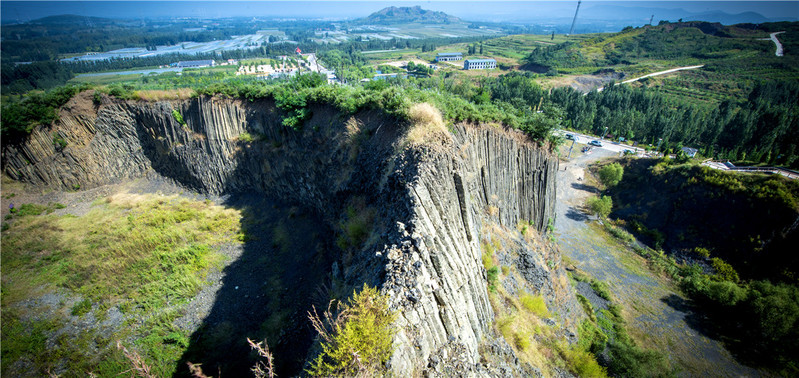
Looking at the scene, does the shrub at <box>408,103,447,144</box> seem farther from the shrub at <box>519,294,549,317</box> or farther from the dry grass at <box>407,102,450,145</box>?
the shrub at <box>519,294,549,317</box>

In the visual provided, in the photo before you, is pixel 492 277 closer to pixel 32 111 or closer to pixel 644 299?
pixel 644 299

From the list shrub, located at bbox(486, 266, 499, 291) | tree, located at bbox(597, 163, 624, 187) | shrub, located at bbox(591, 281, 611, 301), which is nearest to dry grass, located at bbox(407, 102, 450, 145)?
shrub, located at bbox(486, 266, 499, 291)

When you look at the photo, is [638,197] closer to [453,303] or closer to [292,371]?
[453,303]

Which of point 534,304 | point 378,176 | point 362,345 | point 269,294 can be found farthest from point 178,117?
point 534,304

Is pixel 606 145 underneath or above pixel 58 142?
underneath

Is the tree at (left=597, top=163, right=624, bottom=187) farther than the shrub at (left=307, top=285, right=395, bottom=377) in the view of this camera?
Yes

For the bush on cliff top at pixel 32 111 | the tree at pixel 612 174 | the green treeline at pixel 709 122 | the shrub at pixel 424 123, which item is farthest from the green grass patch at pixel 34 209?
the green treeline at pixel 709 122

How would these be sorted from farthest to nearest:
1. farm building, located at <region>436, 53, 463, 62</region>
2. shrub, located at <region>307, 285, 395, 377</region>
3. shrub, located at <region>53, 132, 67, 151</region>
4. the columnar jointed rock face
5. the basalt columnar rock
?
farm building, located at <region>436, 53, 463, 62</region> < shrub, located at <region>53, 132, 67, 151</region> < the basalt columnar rock < the columnar jointed rock face < shrub, located at <region>307, 285, 395, 377</region>
